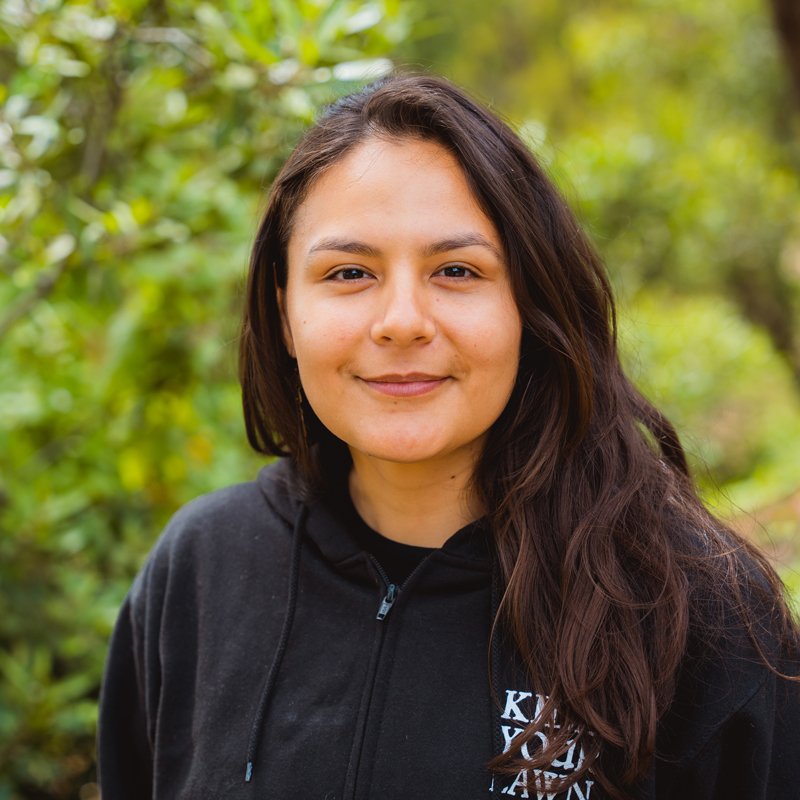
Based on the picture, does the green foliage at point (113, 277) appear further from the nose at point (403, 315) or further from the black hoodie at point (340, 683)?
the black hoodie at point (340, 683)

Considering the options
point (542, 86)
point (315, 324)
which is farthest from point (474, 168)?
point (542, 86)

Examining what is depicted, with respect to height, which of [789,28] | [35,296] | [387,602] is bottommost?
[387,602]

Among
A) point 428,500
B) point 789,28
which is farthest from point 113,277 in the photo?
point 789,28

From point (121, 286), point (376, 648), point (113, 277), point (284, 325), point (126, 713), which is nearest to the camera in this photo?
point (376, 648)

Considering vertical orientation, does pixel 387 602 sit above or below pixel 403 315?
below

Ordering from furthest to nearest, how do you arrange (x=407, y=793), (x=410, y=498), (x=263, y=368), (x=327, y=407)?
(x=263, y=368)
(x=410, y=498)
(x=327, y=407)
(x=407, y=793)

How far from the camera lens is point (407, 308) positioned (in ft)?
5.06

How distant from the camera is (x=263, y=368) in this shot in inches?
76.4

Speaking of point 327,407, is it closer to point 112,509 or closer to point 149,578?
point 149,578

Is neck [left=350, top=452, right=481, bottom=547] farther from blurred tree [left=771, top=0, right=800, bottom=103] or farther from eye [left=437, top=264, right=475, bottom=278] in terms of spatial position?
blurred tree [left=771, top=0, right=800, bottom=103]

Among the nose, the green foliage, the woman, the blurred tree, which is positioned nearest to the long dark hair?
the woman

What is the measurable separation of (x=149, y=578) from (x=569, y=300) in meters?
1.00

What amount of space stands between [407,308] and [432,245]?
11 cm

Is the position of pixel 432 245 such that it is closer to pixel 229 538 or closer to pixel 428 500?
pixel 428 500
